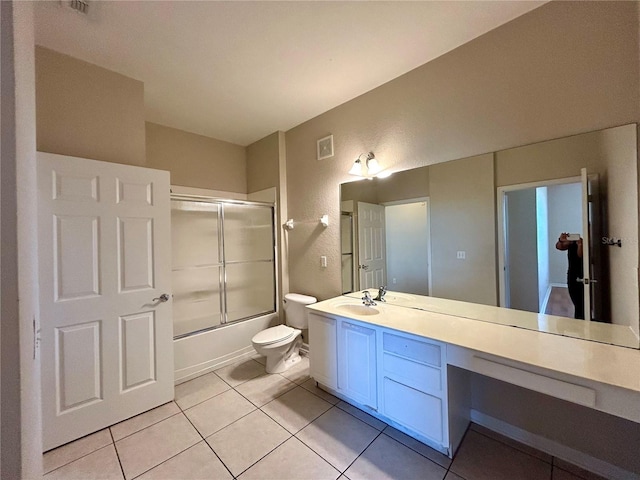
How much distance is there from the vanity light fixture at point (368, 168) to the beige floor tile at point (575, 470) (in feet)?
7.18

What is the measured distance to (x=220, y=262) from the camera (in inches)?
117

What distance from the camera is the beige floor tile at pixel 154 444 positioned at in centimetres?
151

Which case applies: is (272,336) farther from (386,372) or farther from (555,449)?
(555,449)

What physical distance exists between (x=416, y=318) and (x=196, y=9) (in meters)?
2.46

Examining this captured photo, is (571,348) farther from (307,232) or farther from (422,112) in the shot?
(307,232)

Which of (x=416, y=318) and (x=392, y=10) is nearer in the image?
(x=392, y=10)

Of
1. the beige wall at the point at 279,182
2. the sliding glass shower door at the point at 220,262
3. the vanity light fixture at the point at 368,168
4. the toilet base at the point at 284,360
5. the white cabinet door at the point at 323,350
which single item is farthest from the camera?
the beige wall at the point at 279,182

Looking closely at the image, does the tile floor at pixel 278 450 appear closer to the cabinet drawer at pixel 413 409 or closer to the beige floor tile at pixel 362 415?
the beige floor tile at pixel 362 415

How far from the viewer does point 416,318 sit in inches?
72.9

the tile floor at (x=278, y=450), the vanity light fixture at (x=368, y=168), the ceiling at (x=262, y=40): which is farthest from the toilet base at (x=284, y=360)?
the ceiling at (x=262, y=40)

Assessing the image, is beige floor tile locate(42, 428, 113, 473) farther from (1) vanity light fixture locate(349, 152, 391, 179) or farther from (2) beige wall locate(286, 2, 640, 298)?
(1) vanity light fixture locate(349, 152, 391, 179)

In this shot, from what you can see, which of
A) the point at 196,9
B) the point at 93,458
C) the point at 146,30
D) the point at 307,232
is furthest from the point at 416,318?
the point at 146,30

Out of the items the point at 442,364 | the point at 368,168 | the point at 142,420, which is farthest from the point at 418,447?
the point at 368,168

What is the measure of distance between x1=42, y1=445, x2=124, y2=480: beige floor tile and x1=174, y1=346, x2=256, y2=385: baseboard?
0.83 m
